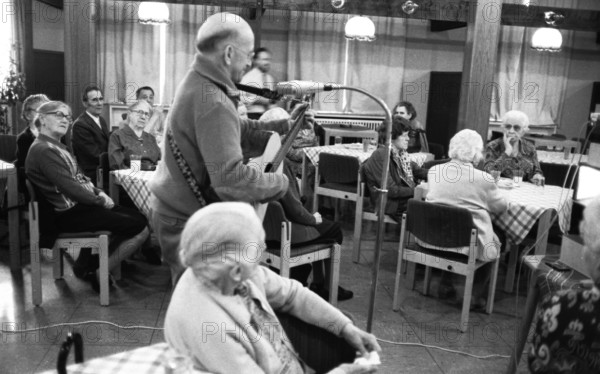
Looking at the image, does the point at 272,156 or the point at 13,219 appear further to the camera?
the point at 13,219

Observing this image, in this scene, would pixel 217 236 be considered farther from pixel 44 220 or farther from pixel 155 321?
pixel 44 220

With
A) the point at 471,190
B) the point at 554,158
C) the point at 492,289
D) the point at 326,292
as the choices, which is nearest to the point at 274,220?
the point at 326,292

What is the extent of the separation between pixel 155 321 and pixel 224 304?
6.64ft

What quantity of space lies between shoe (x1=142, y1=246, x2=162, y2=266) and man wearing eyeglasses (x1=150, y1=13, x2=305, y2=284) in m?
2.36

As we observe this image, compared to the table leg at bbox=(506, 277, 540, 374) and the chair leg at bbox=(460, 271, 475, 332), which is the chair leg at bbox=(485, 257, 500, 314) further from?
the table leg at bbox=(506, 277, 540, 374)

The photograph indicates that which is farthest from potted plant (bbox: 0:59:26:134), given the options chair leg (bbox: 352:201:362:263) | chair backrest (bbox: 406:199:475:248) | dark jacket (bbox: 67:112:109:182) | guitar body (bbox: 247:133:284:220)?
guitar body (bbox: 247:133:284:220)

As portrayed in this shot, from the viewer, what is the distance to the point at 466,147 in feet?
11.7

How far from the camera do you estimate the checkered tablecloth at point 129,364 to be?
1.37 meters

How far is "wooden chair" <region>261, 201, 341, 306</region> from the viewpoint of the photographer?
3.20 m

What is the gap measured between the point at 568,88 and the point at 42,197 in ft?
27.8

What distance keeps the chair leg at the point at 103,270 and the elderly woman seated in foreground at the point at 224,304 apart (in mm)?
2058

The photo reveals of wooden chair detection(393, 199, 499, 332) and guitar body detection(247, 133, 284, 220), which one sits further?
wooden chair detection(393, 199, 499, 332)

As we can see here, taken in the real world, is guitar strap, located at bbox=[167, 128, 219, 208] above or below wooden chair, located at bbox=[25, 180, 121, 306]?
above

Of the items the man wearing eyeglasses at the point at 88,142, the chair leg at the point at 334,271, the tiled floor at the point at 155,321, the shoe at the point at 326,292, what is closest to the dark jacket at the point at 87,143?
the man wearing eyeglasses at the point at 88,142
